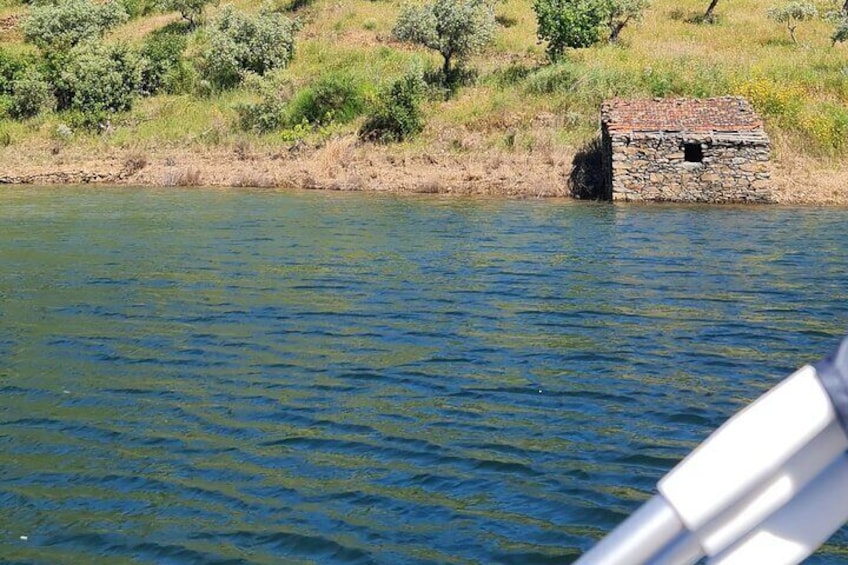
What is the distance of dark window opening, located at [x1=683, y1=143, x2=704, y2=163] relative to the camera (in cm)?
2950

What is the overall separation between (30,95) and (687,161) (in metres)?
25.4

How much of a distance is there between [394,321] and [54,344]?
4149mm

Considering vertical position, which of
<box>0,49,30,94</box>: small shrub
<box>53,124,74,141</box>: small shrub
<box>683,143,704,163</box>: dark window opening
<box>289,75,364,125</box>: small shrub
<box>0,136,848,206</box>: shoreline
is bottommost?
<box>0,136,848,206</box>: shoreline

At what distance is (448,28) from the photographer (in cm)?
3788

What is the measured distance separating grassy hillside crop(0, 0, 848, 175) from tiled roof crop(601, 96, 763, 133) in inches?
91.0

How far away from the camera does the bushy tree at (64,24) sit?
160 ft

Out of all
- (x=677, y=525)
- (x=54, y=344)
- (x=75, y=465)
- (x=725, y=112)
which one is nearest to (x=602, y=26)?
(x=725, y=112)

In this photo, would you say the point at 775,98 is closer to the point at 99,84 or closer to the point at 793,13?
the point at 793,13

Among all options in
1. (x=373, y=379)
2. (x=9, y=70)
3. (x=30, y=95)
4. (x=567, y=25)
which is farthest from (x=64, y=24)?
(x=373, y=379)

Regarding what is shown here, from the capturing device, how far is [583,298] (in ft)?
51.2

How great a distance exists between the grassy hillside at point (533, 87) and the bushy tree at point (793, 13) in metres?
0.41

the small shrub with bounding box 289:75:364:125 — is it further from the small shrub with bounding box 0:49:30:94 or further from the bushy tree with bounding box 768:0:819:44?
the bushy tree with bounding box 768:0:819:44

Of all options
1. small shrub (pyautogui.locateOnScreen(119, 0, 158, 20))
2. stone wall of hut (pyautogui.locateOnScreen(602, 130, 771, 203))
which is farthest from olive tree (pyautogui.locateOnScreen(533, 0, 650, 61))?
small shrub (pyautogui.locateOnScreen(119, 0, 158, 20))

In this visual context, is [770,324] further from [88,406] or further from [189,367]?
[88,406]
